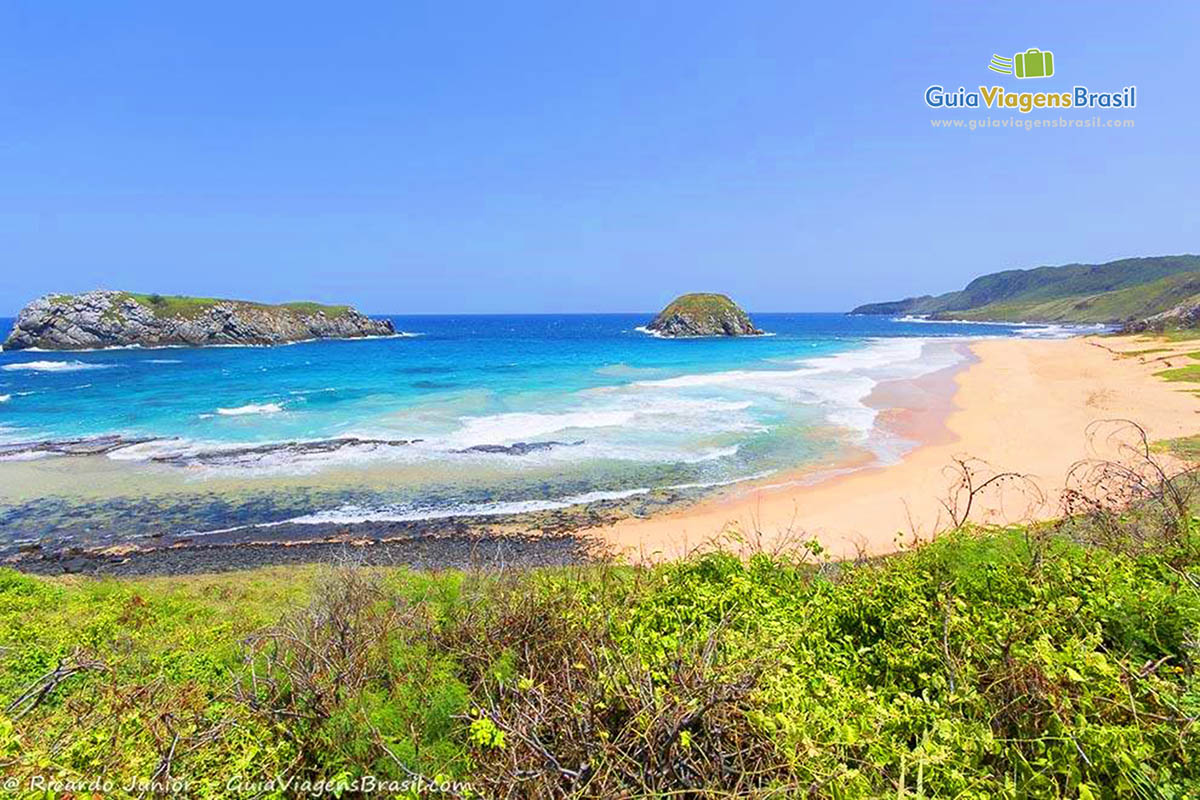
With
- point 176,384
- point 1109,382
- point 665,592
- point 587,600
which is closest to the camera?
point 587,600

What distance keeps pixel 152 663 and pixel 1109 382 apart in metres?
41.8

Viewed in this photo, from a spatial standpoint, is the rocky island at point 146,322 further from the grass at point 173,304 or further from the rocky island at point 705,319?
the rocky island at point 705,319

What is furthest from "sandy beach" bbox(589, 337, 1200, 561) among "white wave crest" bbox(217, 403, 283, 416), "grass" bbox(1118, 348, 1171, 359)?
"white wave crest" bbox(217, 403, 283, 416)

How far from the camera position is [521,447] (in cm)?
2248

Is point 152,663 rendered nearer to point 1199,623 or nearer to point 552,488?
point 1199,623

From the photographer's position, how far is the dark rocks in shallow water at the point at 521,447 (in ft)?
71.9

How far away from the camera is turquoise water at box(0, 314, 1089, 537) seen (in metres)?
18.8

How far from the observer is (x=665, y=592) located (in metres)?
5.85

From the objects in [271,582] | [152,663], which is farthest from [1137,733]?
[271,582]

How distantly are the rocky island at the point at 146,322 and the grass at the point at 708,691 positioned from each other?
93.1 m

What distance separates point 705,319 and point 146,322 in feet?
293

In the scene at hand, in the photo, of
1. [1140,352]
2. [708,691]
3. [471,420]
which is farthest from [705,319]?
[708,691]

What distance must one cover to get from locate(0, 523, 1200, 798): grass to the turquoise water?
1142cm

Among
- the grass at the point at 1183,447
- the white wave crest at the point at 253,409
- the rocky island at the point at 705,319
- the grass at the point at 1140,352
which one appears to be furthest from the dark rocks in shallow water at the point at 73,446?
the rocky island at the point at 705,319
